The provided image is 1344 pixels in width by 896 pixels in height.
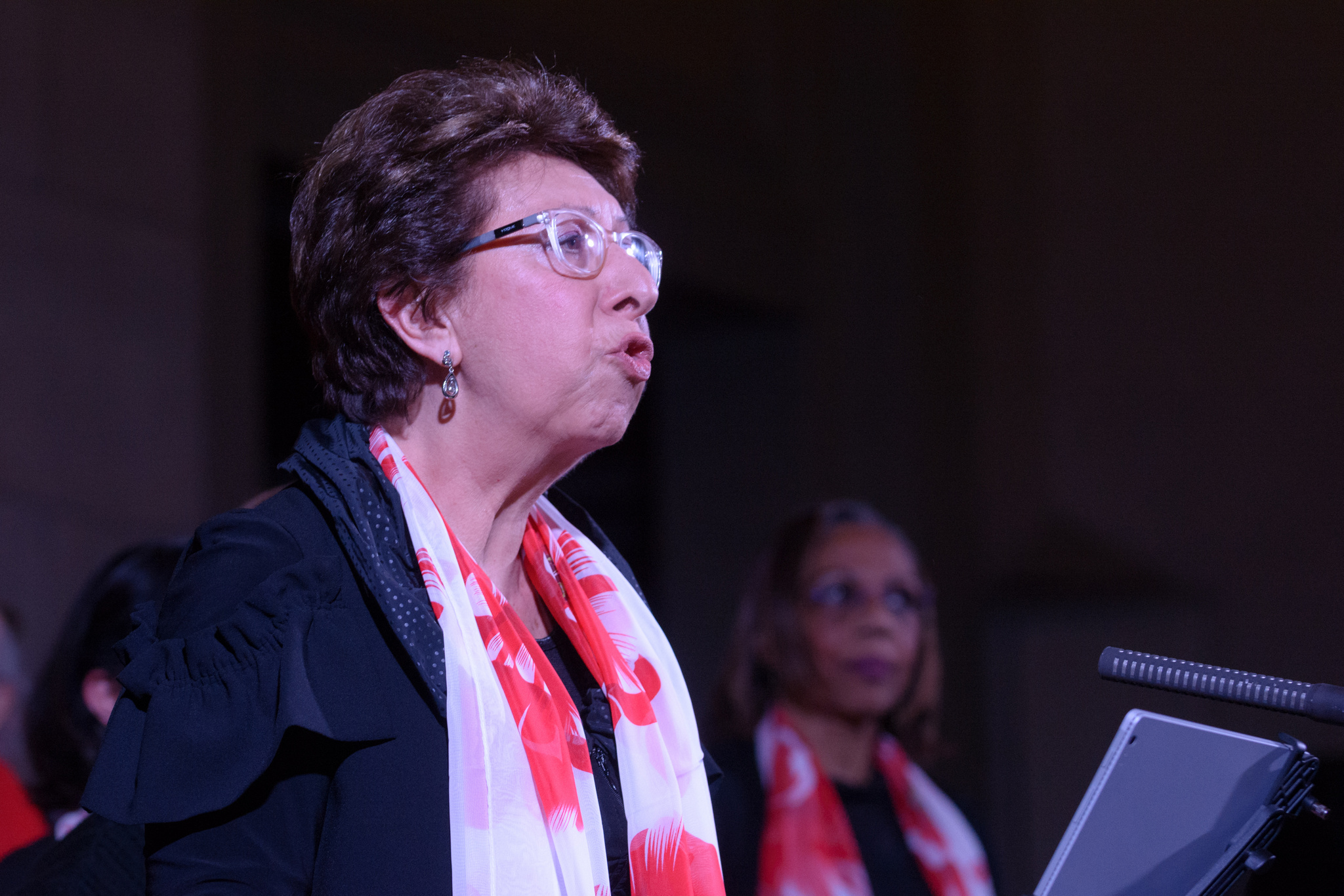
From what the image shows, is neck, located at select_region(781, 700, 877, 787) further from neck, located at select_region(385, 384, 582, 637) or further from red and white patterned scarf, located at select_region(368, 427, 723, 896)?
neck, located at select_region(385, 384, 582, 637)

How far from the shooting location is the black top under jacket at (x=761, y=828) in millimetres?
2350

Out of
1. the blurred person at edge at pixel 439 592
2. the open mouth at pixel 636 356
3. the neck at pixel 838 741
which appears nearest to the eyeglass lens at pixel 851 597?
the neck at pixel 838 741

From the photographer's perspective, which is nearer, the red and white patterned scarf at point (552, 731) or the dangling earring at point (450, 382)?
the red and white patterned scarf at point (552, 731)

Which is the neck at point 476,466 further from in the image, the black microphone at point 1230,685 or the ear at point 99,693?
the ear at point 99,693

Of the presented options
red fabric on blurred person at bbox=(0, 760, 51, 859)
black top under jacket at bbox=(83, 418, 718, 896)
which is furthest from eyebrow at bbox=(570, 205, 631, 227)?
red fabric on blurred person at bbox=(0, 760, 51, 859)

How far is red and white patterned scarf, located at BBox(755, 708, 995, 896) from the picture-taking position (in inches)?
93.7

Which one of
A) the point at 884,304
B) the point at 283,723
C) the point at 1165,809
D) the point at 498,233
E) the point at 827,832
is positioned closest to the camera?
the point at 283,723

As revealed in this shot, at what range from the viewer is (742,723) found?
8.80 ft

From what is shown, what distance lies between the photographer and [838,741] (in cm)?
259

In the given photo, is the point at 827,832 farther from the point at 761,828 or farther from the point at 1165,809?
the point at 1165,809

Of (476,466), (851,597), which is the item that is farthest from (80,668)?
(851,597)

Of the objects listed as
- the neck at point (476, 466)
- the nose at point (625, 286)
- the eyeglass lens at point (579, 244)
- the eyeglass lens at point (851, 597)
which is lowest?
the eyeglass lens at point (851, 597)

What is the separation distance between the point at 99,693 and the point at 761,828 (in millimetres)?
1252

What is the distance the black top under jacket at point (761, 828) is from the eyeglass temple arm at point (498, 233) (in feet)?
4.44
